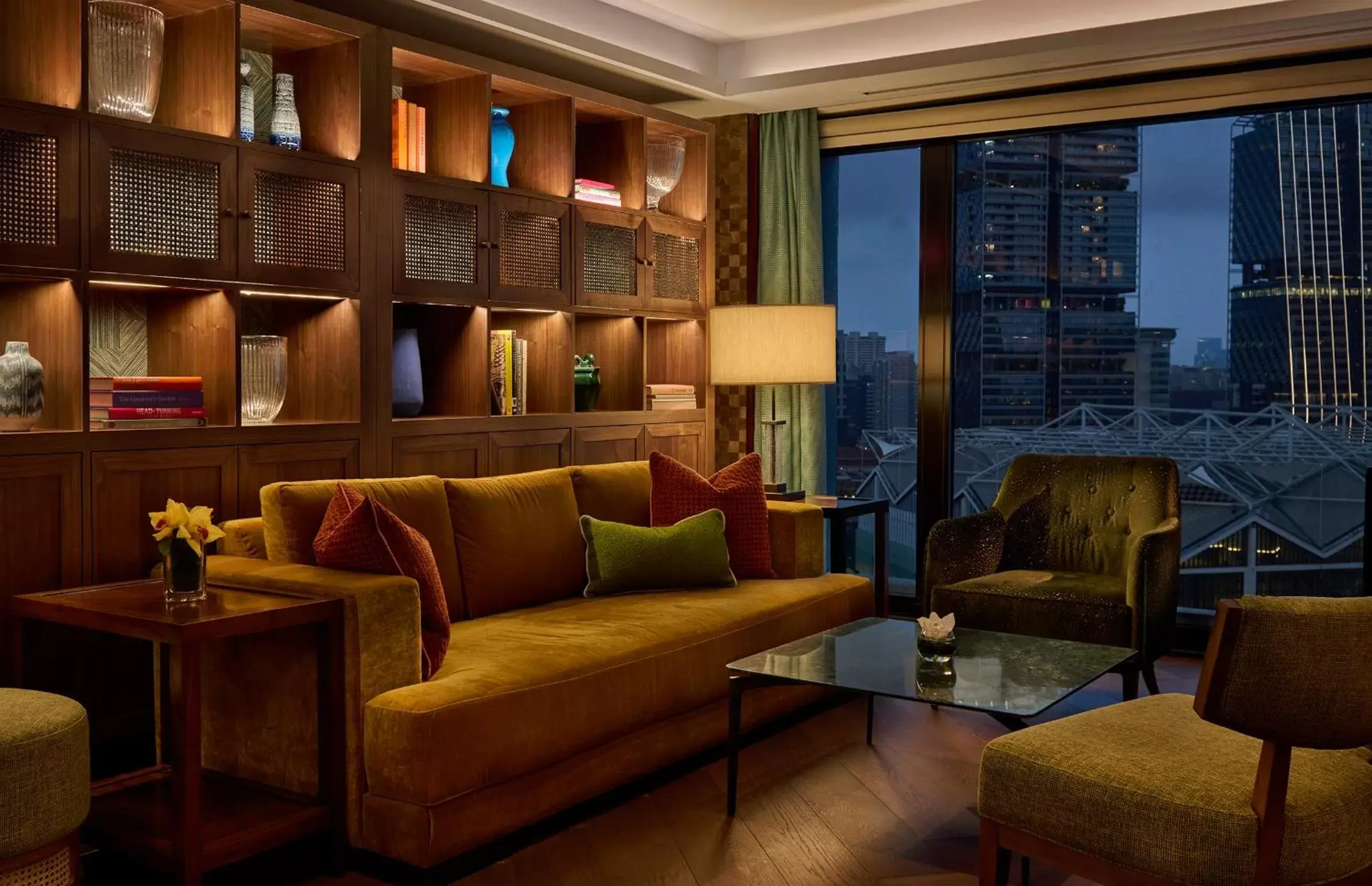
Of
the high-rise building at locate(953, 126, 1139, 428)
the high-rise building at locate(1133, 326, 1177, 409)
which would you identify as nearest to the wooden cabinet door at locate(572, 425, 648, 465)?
the high-rise building at locate(953, 126, 1139, 428)

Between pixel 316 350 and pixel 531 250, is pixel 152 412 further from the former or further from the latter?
pixel 531 250

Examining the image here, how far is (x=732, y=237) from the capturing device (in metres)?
6.09

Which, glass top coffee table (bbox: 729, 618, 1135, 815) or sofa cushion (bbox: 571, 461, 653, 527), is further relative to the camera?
sofa cushion (bbox: 571, 461, 653, 527)

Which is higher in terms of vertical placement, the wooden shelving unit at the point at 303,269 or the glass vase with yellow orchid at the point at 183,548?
the wooden shelving unit at the point at 303,269

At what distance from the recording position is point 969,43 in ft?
17.2

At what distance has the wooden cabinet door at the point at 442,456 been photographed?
417cm

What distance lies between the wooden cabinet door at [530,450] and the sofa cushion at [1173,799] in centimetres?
254

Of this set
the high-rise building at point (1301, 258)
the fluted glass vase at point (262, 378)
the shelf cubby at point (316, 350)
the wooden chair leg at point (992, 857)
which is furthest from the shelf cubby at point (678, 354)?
the wooden chair leg at point (992, 857)

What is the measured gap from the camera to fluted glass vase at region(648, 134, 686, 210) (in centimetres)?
550

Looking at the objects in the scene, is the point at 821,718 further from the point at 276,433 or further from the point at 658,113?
the point at 658,113

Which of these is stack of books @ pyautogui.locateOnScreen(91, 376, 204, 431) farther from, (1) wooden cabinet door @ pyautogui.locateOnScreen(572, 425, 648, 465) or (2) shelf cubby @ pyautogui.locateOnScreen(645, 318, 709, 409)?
(2) shelf cubby @ pyautogui.locateOnScreen(645, 318, 709, 409)

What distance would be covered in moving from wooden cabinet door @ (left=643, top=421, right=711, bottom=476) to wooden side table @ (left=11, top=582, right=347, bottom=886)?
8.35ft

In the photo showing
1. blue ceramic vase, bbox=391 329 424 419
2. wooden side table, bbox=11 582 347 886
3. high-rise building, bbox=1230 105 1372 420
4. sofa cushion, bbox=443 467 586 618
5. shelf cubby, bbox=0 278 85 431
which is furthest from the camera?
high-rise building, bbox=1230 105 1372 420

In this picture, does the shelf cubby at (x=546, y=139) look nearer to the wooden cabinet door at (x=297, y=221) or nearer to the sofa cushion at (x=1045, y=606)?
the wooden cabinet door at (x=297, y=221)
